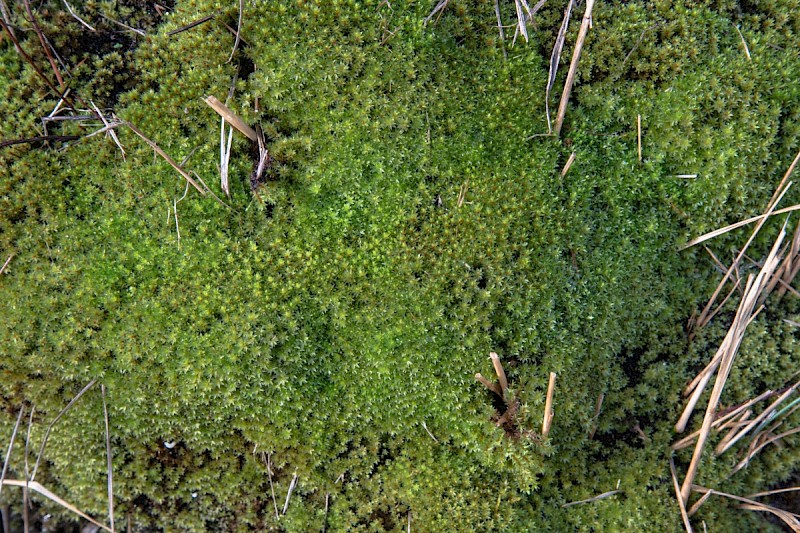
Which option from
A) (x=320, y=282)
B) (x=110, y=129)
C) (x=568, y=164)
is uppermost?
(x=110, y=129)

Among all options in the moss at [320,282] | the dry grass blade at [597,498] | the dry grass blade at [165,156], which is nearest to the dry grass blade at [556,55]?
the moss at [320,282]

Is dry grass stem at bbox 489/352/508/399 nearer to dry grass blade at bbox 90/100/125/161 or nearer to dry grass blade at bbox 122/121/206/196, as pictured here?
dry grass blade at bbox 122/121/206/196

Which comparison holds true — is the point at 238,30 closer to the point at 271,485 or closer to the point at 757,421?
the point at 271,485

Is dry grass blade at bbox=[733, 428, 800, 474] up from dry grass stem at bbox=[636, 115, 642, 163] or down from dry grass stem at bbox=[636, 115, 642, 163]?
down

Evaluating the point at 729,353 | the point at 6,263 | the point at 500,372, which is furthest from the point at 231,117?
the point at 729,353

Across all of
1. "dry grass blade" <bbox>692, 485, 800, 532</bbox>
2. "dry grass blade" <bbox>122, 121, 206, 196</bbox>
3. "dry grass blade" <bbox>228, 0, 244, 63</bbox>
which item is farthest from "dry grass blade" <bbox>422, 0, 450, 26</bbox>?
"dry grass blade" <bbox>692, 485, 800, 532</bbox>

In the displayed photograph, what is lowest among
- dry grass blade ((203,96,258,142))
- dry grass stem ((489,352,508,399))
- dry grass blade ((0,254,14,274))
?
dry grass stem ((489,352,508,399))

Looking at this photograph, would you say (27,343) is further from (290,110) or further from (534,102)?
(534,102)
